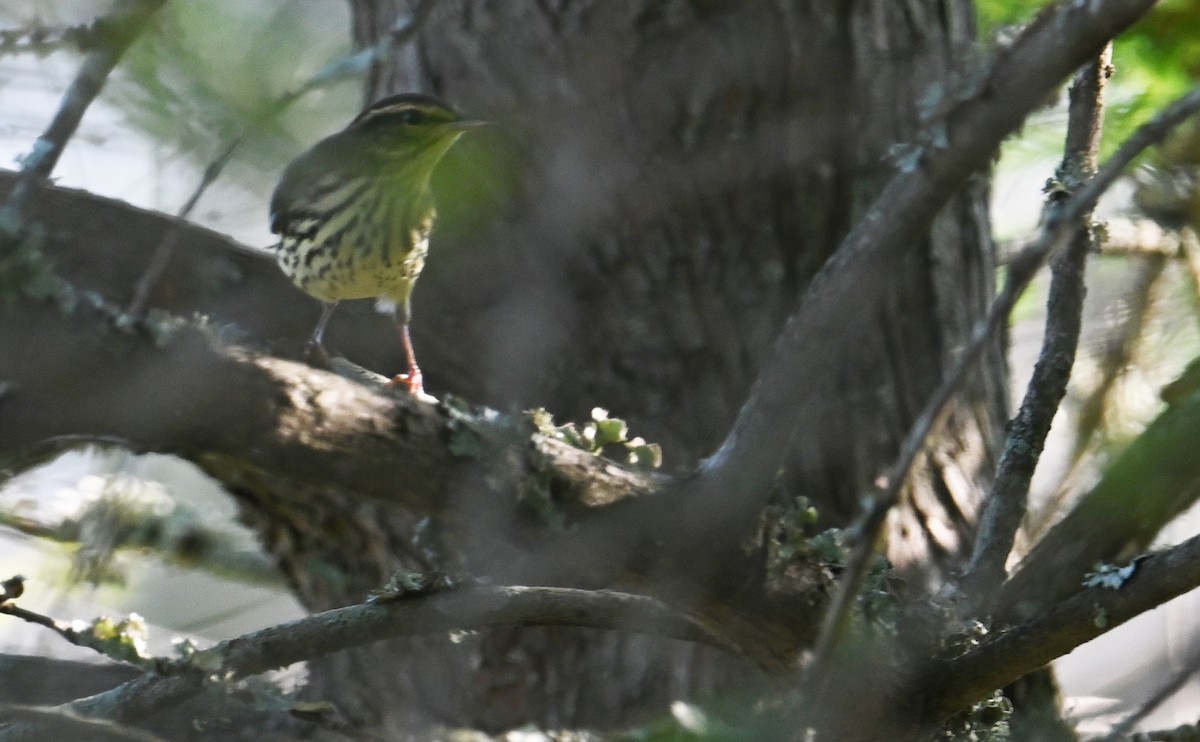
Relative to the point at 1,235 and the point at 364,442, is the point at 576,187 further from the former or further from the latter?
the point at 1,235

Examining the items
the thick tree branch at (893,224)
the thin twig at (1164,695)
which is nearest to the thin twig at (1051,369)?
the thick tree branch at (893,224)

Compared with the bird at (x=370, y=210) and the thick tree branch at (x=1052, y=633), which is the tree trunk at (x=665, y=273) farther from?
the thick tree branch at (x=1052, y=633)

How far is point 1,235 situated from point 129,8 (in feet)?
0.74

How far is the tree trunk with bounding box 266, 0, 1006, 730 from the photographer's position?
2.30 metres

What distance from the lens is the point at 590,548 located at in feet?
4.69

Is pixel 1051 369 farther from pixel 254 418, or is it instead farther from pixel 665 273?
pixel 254 418

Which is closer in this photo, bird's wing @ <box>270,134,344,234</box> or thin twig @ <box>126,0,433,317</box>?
thin twig @ <box>126,0,433,317</box>

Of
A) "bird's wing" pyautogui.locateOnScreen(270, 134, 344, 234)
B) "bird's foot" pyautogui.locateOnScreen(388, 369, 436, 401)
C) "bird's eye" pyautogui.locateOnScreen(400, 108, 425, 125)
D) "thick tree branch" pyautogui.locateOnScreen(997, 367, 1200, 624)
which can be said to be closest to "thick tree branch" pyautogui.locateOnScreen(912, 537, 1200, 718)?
"thick tree branch" pyautogui.locateOnScreen(997, 367, 1200, 624)

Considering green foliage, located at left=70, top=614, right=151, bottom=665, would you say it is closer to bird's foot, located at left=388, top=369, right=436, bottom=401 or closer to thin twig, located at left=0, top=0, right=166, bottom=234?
thin twig, located at left=0, top=0, right=166, bottom=234

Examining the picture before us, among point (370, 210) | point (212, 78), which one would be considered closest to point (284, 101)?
point (212, 78)

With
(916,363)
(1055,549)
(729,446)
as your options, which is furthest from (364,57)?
(916,363)

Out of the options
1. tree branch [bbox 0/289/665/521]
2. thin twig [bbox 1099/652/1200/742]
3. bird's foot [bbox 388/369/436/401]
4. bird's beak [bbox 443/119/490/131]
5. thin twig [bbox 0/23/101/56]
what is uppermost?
bird's beak [bbox 443/119/490/131]

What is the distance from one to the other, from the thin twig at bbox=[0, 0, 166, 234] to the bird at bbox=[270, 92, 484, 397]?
1.20 m

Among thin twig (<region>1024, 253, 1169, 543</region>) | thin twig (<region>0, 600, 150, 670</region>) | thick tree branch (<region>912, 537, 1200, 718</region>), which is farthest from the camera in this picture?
thin twig (<region>1024, 253, 1169, 543</region>)
